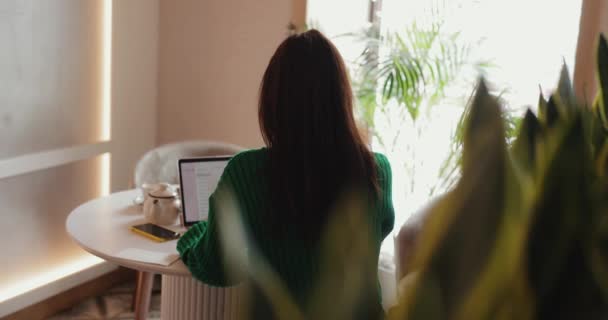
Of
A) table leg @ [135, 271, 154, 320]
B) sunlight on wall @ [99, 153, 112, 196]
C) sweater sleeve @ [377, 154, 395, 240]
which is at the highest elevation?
sweater sleeve @ [377, 154, 395, 240]

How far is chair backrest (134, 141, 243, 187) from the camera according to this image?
298 cm

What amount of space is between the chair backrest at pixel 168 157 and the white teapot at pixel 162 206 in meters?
0.68

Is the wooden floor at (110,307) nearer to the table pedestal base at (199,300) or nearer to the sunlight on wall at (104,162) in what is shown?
the sunlight on wall at (104,162)

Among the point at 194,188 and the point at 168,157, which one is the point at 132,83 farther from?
the point at 194,188

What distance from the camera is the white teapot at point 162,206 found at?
2.20 meters

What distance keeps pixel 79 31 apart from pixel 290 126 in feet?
6.22

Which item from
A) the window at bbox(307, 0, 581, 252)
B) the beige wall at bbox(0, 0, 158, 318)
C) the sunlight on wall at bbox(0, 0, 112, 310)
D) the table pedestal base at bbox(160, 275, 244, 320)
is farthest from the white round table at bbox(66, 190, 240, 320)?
the window at bbox(307, 0, 581, 252)

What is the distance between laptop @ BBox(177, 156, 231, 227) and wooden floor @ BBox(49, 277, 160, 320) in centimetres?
127

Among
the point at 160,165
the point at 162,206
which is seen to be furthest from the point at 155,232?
the point at 160,165

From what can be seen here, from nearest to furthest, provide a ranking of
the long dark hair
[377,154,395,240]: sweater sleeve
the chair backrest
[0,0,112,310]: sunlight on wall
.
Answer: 1. the long dark hair
2. [377,154,395,240]: sweater sleeve
3. the chair backrest
4. [0,0,112,310]: sunlight on wall

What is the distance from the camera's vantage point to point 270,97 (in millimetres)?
1719

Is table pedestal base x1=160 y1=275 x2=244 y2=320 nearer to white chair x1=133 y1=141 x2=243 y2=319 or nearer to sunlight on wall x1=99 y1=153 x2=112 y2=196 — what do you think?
white chair x1=133 y1=141 x2=243 y2=319

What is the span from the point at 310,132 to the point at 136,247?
72 cm

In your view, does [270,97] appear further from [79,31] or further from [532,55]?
[79,31]
